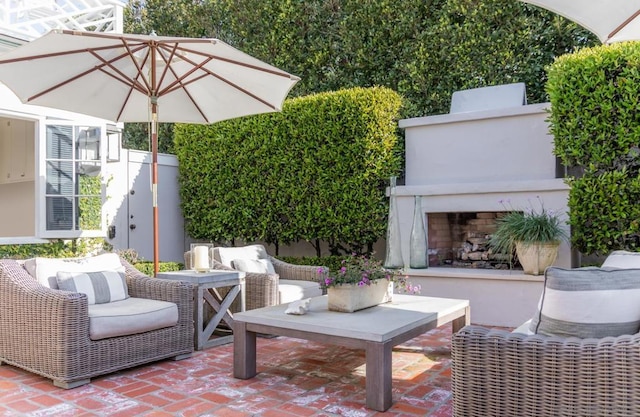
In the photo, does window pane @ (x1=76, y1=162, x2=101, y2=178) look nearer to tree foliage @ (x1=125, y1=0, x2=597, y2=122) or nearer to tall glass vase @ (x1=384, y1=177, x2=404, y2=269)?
tall glass vase @ (x1=384, y1=177, x2=404, y2=269)

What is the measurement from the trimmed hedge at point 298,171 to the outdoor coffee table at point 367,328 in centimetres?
280

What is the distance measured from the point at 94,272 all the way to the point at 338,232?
11.3ft

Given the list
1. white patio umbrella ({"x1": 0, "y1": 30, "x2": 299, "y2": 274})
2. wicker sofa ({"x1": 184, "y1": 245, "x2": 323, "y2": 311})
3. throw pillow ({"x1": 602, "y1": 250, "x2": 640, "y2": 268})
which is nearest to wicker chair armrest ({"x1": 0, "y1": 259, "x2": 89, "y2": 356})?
white patio umbrella ({"x1": 0, "y1": 30, "x2": 299, "y2": 274})

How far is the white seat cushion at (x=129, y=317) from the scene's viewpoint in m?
3.53

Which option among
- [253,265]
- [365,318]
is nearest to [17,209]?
[253,265]

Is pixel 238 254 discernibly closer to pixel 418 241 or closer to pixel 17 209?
pixel 418 241

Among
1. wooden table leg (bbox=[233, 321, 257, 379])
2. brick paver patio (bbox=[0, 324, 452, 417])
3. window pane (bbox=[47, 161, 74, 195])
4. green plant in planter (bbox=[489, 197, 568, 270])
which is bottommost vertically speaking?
brick paver patio (bbox=[0, 324, 452, 417])

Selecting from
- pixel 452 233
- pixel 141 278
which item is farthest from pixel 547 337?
pixel 452 233

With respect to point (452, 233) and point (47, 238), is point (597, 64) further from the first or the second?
point (47, 238)

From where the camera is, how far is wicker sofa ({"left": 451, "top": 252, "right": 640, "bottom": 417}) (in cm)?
208

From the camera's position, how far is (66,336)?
3373 millimetres

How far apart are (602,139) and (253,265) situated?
148 inches

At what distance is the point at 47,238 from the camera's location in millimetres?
6359

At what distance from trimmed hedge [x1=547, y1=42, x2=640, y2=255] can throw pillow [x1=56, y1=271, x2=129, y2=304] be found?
4383 millimetres
